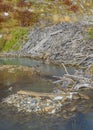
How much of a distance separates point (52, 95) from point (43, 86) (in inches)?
210

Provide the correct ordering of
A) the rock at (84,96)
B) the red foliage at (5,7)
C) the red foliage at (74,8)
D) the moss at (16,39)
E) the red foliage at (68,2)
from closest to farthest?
the rock at (84,96) < the moss at (16,39) < the red foliage at (5,7) < the red foliage at (74,8) < the red foliage at (68,2)

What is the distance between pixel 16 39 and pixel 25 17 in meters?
12.0

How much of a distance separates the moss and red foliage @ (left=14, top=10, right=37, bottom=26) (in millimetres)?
5094

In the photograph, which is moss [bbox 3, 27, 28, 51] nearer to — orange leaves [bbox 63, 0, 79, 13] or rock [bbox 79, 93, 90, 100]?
orange leaves [bbox 63, 0, 79, 13]

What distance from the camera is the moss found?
186 feet

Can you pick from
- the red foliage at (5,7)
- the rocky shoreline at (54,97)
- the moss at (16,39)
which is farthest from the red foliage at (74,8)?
the rocky shoreline at (54,97)

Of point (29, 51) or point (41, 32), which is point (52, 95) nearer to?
point (29, 51)

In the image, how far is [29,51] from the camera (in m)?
52.3

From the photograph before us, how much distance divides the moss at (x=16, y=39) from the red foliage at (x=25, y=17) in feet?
16.7

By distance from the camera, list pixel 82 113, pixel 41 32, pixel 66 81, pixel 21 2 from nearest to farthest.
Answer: pixel 82 113, pixel 66 81, pixel 41 32, pixel 21 2

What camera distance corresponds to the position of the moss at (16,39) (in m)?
56.6

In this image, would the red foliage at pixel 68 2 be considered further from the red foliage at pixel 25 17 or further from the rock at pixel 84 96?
the rock at pixel 84 96

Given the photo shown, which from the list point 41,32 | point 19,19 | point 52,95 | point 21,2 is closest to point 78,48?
point 41,32

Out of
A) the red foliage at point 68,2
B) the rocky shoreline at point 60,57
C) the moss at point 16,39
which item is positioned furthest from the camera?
the red foliage at point 68,2
